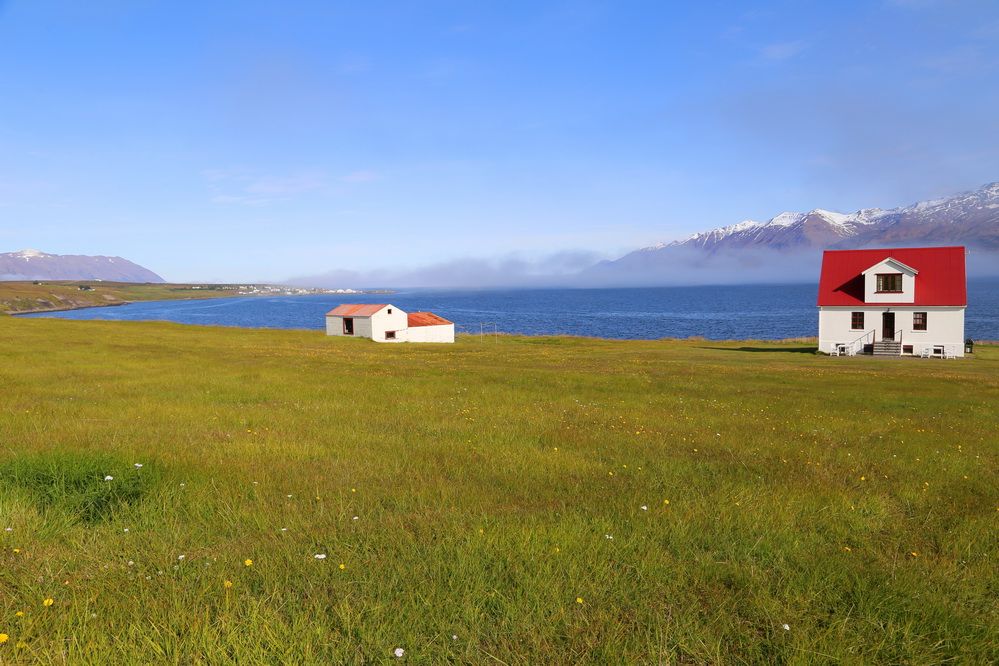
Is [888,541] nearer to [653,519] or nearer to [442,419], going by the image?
[653,519]

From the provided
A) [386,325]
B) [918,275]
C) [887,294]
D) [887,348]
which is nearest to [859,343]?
[887,348]

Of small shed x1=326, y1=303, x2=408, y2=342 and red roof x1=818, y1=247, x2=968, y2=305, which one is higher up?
red roof x1=818, y1=247, x2=968, y2=305

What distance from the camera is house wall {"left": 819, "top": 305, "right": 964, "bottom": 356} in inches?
1854

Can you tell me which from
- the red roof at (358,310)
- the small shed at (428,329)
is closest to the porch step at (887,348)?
the small shed at (428,329)

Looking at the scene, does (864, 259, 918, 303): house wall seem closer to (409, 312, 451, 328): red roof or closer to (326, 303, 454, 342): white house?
(326, 303, 454, 342): white house

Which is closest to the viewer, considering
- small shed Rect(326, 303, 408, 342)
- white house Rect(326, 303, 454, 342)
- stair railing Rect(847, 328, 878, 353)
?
stair railing Rect(847, 328, 878, 353)

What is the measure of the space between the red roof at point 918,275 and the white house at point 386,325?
149 ft

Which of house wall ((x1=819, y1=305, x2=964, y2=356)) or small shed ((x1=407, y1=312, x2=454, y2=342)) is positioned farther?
small shed ((x1=407, y1=312, x2=454, y2=342))

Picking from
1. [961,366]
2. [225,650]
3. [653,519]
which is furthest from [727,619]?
[961,366]

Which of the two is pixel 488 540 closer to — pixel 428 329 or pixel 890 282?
pixel 890 282

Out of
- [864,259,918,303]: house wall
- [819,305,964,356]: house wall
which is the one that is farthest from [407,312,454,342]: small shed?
[864,259,918,303]: house wall

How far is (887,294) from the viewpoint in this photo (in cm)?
4850

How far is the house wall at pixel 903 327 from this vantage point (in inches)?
1854

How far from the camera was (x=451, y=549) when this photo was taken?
20.3 feet
